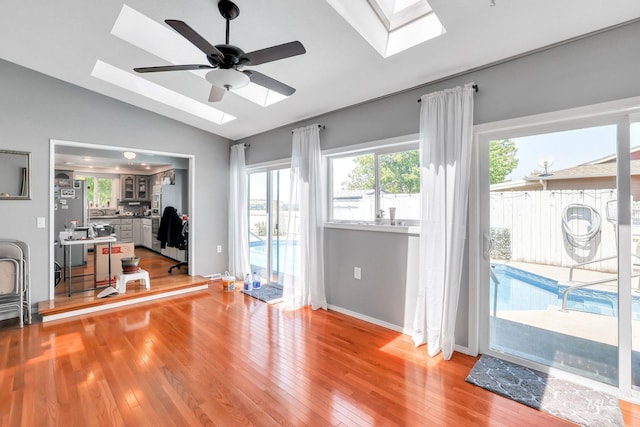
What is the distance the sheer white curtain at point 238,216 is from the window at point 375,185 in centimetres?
201

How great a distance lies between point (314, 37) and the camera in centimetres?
245

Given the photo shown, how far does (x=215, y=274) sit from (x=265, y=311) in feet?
6.77

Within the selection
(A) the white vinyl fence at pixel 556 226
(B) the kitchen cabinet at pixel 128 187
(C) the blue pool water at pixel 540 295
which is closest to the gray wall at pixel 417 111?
(C) the blue pool water at pixel 540 295

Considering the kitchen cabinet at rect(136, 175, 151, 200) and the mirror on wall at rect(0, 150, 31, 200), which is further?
the kitchen cabinet at rect(136, 175, 151, 200)

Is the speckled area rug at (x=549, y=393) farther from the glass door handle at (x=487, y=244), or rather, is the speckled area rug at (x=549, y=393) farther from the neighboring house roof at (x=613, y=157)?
the neighboring house roof at (x=613, y=157)

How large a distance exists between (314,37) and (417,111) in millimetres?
1278

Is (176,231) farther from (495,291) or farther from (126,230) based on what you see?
(495,291)

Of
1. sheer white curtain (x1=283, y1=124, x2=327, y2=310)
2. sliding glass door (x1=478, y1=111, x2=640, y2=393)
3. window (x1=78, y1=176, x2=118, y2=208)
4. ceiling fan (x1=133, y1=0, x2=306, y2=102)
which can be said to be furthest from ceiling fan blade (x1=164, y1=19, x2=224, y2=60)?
window (x1=78, y1=176, x2=118, y2=208)

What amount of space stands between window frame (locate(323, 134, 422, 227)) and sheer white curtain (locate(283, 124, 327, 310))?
0.55 feet

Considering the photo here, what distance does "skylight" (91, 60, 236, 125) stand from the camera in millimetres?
3730

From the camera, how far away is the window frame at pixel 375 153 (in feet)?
10.5

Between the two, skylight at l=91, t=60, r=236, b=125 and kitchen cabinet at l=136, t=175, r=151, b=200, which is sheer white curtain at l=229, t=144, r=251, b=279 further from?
kitchen cabinet at l=136, t=175, r=151, b=200

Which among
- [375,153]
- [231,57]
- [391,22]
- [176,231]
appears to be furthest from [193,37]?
[176,231]

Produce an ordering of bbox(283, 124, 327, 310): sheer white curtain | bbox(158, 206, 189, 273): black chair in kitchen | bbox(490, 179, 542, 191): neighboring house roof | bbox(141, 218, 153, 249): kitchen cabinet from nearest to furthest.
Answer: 1. bbox(490, 179, 542, 191): neighboring house roof
2. bbox(283, 124, 327, 310): sheer white curtain
3. bbox(158, 206, 189, 273): black chair in kitchen
4. bbox(141, 218, 153, 249): kitchen cabinet
